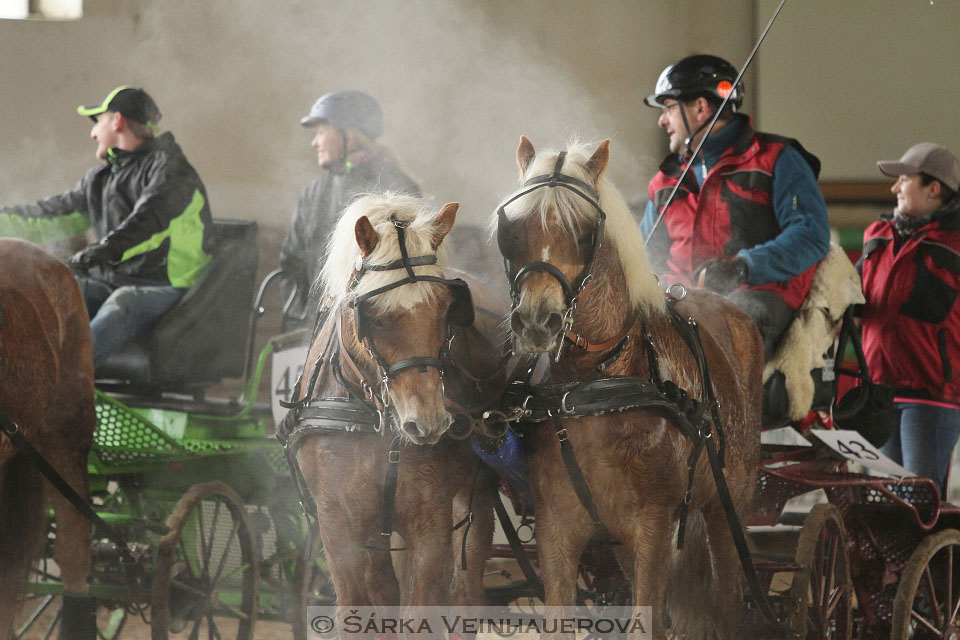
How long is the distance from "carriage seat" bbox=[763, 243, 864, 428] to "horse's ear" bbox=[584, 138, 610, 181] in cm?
101

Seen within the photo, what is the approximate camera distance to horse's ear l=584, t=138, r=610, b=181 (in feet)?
6.11

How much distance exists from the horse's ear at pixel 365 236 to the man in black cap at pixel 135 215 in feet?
5.25

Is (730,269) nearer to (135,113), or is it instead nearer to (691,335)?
(691,335)

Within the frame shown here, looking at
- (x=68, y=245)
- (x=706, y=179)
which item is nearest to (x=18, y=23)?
(x=68, y=245)

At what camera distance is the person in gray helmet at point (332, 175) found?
334 cm

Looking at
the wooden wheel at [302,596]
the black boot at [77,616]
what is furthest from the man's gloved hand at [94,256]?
the wooden wheel at [302,596]

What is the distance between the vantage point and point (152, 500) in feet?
10.5

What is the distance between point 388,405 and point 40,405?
1.14 m

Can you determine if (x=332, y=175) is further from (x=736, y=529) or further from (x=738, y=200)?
(x=736, y=529)

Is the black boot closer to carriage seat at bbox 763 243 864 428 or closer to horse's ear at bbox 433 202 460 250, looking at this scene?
A: horse's ear at bbox 433 202 460 250

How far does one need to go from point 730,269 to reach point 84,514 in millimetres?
1673

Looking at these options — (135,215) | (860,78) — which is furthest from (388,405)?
(860,78)

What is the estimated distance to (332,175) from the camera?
3.46 m

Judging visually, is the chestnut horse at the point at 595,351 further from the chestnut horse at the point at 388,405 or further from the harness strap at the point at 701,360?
the chestnut horse at the point at 388,405
